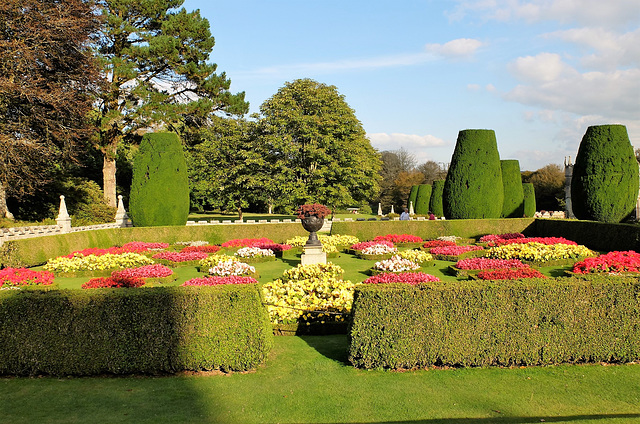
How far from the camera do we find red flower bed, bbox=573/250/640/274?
402 inches

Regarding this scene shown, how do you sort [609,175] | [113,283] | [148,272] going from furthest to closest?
[609,175] < [148,272] < [113,283]

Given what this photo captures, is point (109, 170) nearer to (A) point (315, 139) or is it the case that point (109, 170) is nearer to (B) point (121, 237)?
(B) point (121, 237)

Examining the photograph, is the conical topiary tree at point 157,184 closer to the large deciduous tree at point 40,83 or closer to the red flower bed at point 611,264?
the large deciduous tree at point 40,83

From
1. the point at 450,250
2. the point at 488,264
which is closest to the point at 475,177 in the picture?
the point at 450,250

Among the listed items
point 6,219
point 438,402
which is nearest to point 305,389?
point 438,402

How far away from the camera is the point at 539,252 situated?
13.9 meters

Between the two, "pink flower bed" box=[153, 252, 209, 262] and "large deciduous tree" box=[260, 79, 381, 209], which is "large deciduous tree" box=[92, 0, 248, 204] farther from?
"pink flower bed" box=[153, 252, 209, 262]

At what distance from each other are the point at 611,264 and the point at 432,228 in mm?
11041

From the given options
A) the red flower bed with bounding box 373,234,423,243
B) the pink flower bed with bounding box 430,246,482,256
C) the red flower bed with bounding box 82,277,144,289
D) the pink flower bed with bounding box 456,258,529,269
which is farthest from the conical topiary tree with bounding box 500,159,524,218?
the red flower bed with bounding box 82,277,144,289

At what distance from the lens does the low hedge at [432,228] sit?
21594 mm

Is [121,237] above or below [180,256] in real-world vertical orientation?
above

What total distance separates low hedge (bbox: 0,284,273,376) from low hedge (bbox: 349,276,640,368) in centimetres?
159

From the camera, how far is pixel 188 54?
28719mm

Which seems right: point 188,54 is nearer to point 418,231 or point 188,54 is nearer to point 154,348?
point 418,231
